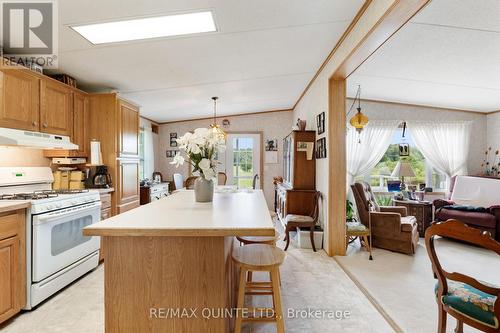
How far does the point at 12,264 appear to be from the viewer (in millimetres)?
2031

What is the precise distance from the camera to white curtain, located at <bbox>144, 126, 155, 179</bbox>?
5.72 m

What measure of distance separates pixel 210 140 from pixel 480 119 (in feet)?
19.8

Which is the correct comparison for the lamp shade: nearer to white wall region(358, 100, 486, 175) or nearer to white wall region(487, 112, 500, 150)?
A: white wall region(358, 100, 486, 175)

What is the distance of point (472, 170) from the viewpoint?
521cm

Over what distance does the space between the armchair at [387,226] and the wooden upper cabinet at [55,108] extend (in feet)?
12.8

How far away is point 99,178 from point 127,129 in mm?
793

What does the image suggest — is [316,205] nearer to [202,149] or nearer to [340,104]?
[340,104]

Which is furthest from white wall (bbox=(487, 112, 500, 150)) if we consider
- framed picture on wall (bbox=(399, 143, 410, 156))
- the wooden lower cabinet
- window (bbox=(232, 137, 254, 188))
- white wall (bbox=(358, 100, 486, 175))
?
the wooden lower cabinet

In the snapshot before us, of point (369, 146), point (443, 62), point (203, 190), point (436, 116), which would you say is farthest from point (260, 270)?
point (436, 116)

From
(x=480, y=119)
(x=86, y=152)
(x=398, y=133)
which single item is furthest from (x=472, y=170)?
(x=86, y=152)

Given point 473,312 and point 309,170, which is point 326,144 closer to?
point 309,170

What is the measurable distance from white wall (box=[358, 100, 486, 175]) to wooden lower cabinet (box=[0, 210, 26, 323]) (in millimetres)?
5556

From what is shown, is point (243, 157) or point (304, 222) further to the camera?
point (243, 157)

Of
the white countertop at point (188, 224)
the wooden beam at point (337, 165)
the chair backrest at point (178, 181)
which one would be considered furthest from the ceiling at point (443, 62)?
the chair backrest at point (178, 181)
